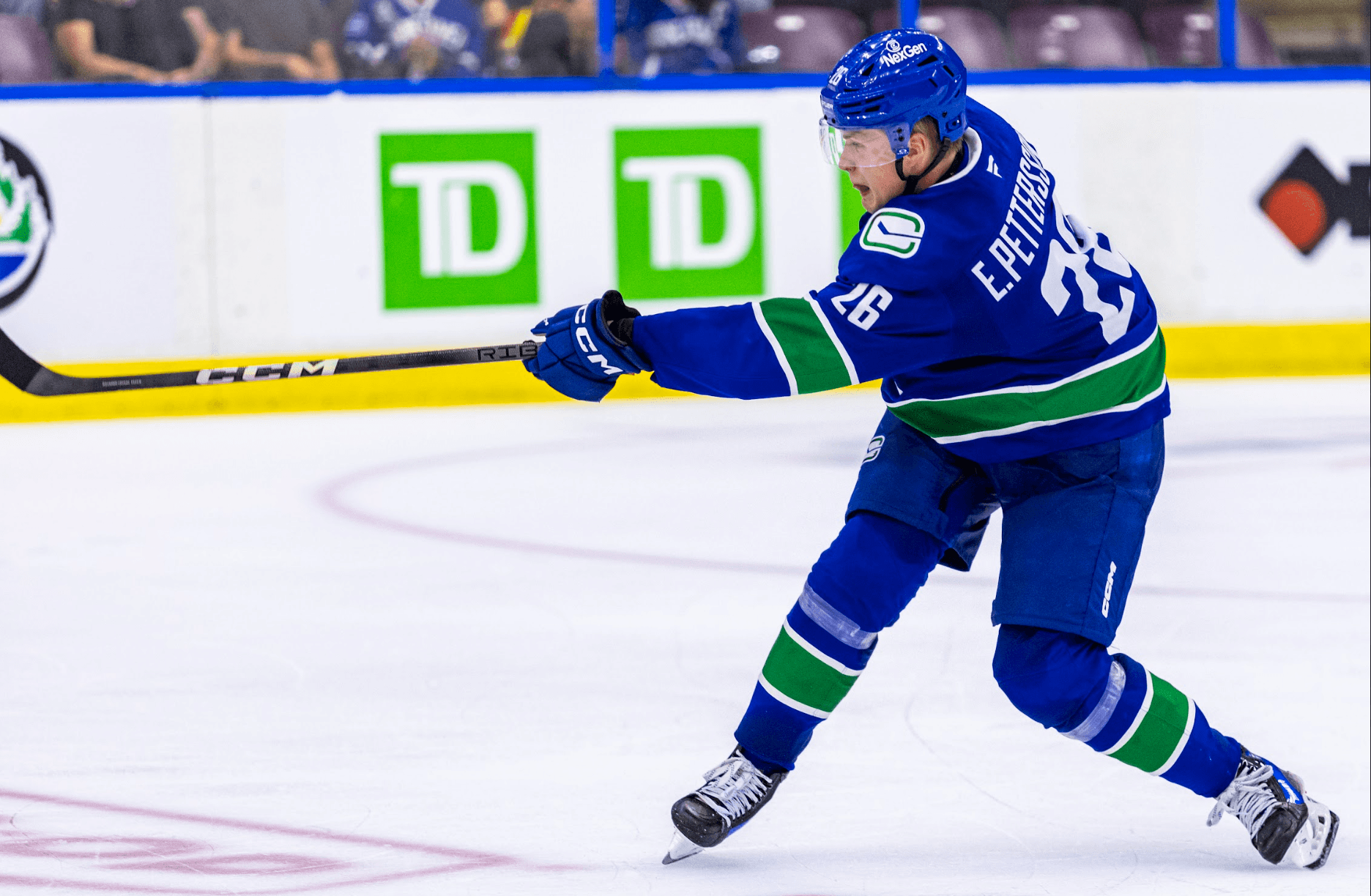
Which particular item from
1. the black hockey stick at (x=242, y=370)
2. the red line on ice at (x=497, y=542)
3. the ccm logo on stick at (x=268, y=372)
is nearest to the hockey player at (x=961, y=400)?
the black hockey stick at (x=242, y=370)

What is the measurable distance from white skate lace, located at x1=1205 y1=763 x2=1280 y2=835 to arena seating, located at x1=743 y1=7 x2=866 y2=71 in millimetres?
4832

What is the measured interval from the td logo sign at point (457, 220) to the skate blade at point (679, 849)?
432 cm

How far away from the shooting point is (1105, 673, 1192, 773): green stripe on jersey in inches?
83.4

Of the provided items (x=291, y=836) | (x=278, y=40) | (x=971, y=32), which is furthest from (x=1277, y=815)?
(x=971, y=32)

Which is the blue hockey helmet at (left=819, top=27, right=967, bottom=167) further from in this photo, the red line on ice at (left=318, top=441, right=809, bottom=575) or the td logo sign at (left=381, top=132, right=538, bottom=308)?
the td logo sign at (left=381, top=132, right=538, bottom=308)

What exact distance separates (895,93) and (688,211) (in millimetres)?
4504

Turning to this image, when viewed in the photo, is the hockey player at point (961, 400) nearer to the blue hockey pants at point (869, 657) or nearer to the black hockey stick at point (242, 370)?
the blue hockey pants at point (869, 657)

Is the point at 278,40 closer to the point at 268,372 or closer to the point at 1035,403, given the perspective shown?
the point at 268,372

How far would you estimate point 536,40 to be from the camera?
21.1ft

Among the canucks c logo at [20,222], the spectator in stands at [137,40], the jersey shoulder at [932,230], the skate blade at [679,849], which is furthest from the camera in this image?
the spectator in stands at [137,40]

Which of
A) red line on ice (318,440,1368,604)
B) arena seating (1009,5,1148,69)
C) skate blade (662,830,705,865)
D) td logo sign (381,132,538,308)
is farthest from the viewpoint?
arena seating (1009,5,1148,69)

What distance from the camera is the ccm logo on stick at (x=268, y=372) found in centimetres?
229

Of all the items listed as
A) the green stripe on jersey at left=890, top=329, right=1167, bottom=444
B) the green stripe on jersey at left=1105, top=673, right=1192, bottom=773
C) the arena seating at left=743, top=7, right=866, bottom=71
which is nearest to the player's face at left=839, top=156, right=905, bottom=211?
the green stripe on jersey at left=890, top=329, right=1167, bottom=444

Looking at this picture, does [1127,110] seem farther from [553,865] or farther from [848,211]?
[553,865]
